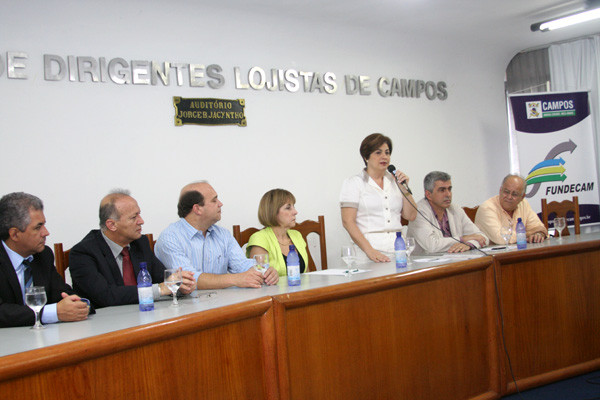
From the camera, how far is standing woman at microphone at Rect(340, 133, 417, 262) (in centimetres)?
358

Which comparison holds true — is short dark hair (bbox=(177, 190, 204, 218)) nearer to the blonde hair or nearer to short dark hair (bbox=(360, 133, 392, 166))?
the blonde hair

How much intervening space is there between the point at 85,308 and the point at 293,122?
298 centimetres

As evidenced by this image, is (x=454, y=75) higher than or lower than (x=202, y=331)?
higher

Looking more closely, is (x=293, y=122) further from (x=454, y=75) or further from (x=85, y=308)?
(x=85, y=308)

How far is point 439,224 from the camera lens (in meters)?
3.79

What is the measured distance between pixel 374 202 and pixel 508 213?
42.6 inches

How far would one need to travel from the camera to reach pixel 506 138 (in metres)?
6.10

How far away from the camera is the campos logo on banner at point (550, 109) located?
5754 mm

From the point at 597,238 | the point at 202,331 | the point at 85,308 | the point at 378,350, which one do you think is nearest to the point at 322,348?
the point at 378,350

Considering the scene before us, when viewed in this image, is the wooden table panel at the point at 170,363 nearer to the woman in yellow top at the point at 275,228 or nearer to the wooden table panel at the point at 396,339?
the wooden table panel at the point at 396,339

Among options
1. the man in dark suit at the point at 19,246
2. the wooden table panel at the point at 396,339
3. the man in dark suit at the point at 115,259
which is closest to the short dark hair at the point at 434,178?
the wooden table panel at the point at 396,339

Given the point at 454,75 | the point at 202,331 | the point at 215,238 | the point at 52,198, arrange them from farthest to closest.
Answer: the point at 454,75 < the point at 52,198 < the point at 215,238 < the point at 202,331

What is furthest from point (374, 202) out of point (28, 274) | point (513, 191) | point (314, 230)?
point (28, 274)

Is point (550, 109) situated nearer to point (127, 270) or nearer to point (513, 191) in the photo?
point (513, 191)
